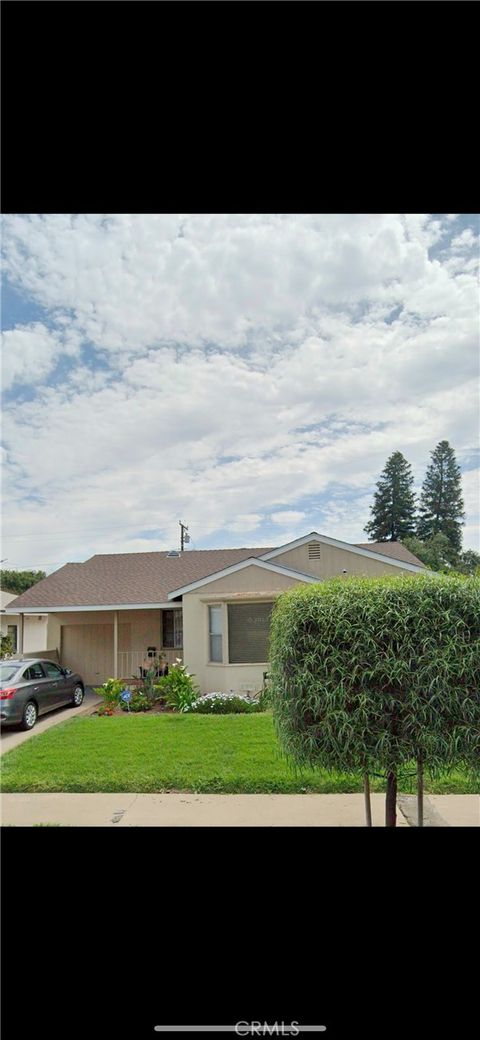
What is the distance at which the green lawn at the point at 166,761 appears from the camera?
15.9 ft

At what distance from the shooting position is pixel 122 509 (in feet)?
29.5

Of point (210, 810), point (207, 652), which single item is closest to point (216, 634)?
point (207, 652)

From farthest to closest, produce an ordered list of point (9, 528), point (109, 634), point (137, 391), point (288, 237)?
point (109, 634)
point (137, 391)
point (9, 528)
point (288, 237)

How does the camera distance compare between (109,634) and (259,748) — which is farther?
(109,634)

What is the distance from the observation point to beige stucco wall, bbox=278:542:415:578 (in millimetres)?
10766

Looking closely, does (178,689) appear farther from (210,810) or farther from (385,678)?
(385,678)

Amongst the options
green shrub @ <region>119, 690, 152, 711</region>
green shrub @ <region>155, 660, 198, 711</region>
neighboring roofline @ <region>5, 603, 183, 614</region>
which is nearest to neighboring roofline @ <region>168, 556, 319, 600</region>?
neighboring roofline @ <region>5, 603, 183, 614</region>

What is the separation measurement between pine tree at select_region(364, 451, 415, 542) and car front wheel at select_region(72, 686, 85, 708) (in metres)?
19.6

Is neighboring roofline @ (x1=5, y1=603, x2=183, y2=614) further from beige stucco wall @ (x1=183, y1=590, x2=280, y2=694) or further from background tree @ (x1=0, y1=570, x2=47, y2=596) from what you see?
background tree @ (x1=0, y1=570, x2=47, y2=596)

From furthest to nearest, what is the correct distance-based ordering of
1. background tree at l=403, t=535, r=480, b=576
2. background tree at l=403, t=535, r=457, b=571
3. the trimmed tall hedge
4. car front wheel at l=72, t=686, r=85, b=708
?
background tree at l=403, t=535, r=457, b=571 < background tree at l=403, t=535, r=480, b=576 < car front wheel at l=72, t=686, r=85, b=708 < the trimmed tall hedge

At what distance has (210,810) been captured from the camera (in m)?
4.36
